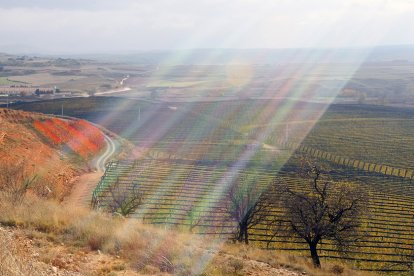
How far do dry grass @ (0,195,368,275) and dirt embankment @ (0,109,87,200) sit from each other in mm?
9651

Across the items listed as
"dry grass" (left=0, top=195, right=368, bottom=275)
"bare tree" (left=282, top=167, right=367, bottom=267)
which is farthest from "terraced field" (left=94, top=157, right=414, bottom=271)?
"dry grass" (left=0, top=195, right=368, bottom=275)

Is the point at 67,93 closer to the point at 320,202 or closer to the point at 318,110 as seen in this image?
the point at 318,110

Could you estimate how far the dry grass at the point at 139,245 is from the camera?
8.15 meters

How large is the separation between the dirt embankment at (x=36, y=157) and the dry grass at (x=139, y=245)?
965 cm

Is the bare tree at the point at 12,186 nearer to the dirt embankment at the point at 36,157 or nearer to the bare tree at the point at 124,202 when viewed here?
the dirt embankment at the point at 36,157

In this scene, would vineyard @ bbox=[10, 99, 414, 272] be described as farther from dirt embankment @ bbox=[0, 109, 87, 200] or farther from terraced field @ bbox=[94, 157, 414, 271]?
dirt embankment @ bbox=[0, 109, 87, 200]

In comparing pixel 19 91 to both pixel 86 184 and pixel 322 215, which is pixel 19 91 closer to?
pixel 86 184

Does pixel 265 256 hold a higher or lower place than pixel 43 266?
lower

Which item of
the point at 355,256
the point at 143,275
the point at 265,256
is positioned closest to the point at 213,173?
the point at 355,256

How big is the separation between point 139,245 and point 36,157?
23267 mm

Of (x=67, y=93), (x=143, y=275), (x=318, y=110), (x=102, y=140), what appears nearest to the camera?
(x=143, y=275)

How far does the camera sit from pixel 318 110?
8044cm

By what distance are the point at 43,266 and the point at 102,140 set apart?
38693 mm

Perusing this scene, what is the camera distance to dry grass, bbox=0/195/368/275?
8148 millimetres
